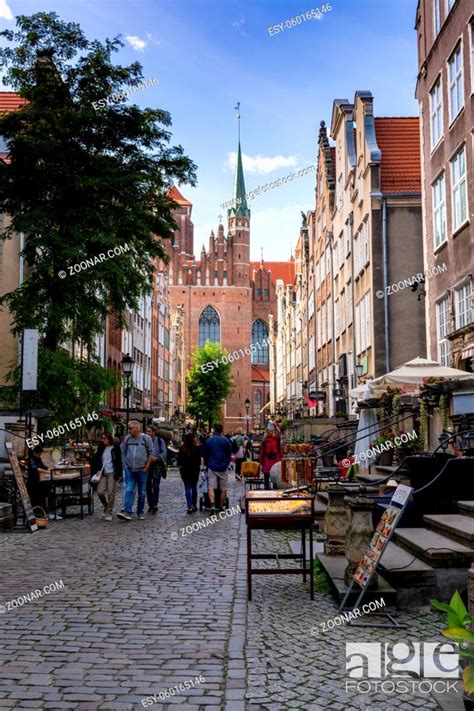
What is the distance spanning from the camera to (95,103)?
69.1 feet

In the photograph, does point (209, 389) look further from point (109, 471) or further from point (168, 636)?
point (168, 636)

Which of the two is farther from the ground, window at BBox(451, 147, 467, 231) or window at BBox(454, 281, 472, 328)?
window at BBox(451, 147, 467, 231)

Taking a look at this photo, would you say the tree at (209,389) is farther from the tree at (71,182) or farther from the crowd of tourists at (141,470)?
the crowd of tourists at (141,470)

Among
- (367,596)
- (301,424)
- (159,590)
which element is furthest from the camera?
(301,424)

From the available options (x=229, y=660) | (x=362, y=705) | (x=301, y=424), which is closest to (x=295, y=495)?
(x=229, y=660)

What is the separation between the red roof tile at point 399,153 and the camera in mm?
27000

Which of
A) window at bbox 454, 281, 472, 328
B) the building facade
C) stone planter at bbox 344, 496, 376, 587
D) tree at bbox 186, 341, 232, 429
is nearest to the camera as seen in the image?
stone planter at bbox 344, 496, 376, 587

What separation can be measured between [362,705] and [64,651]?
7.34 ft

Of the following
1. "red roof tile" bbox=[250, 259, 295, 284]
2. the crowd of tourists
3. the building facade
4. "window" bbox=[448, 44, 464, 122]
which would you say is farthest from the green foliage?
"red roof tile" bbox=[250, 259, 295, 284]

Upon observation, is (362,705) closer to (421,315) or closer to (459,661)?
(459,661)

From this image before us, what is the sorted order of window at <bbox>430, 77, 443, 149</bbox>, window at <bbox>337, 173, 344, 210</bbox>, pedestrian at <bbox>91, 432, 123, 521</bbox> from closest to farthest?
pedestrian at <bbox>91, 432, 123, 521</bbox>
window at <bbox>430, 77, 443, 149</bbox>
window at <bbox>337, 173, 344, 210</bbox>

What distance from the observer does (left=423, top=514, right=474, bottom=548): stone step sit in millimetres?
6906

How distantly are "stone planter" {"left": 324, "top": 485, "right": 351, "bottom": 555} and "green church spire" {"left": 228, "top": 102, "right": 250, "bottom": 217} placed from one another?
94.5 metres

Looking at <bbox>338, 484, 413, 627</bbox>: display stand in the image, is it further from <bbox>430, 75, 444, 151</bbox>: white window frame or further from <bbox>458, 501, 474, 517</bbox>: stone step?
<bbox>430, 75, 444, 151</bbox>: white window frame
